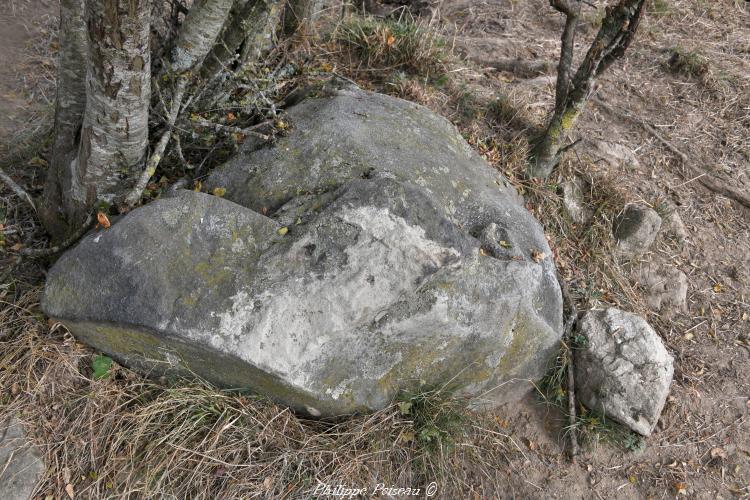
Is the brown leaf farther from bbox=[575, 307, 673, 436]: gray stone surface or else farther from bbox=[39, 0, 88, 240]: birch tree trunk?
bbox=[39, 0, 88, 240]: birch tree trunk

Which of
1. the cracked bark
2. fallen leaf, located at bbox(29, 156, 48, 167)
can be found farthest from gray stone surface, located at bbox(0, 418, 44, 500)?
the cracked bark

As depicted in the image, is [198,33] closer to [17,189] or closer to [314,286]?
[17,189]

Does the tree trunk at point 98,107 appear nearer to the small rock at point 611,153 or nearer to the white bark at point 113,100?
the white bark at point 113,100

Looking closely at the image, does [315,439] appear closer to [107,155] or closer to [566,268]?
[107,155]

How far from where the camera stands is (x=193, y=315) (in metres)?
2.44

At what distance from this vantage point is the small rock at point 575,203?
4043 millimetres

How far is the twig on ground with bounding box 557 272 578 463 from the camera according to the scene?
3.16 meters

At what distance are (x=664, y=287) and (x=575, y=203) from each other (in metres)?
0.87

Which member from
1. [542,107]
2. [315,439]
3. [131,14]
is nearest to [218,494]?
[315,439]

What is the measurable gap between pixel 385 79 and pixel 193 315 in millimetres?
2626

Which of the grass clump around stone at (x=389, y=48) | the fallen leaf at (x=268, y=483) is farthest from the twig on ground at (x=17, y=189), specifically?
the grass clump around stone at (x=389, y=48)

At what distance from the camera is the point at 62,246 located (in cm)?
288

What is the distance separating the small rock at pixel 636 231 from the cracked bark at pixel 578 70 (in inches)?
26.5

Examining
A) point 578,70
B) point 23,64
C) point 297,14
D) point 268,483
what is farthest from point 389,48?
point 268,483
